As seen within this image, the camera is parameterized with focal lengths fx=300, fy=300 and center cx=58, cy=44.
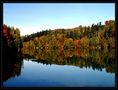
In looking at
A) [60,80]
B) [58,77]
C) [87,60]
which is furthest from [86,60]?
[60,80]

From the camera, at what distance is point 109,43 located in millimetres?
26328

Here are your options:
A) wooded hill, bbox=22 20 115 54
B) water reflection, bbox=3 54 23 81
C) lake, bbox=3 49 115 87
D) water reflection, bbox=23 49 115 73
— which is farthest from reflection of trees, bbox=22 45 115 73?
wooded hill, bbox=22 20 115 54

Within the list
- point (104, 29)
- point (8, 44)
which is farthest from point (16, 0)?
point (104, 29)

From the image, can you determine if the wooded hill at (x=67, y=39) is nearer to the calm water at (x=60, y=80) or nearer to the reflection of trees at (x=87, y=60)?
the reflection of trees at (x=87, y=60)

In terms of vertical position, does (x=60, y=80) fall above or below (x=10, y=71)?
below

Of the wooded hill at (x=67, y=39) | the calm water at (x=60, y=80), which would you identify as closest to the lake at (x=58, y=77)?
the calm water at (x=60, y=80)

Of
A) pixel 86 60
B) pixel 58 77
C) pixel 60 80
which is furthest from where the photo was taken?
pixel 86 60

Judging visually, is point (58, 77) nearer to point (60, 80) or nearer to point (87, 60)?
point (60, 80)

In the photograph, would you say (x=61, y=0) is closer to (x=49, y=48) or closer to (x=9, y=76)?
(x=9, y=76)

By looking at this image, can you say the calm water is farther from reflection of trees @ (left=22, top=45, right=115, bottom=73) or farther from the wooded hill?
the wooded hill

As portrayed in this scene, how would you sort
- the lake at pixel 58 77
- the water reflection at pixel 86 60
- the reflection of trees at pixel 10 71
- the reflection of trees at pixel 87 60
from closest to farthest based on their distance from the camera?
1. the lake at pixel 58 77
2. the reflection of trees at pixel 10 71
3. the water reflection at pixel 86 60
4. the reflection of trees at pixel 87 60

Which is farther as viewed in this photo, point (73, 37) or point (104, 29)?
point (73, 37)

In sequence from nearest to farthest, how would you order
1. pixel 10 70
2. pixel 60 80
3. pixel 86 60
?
pixel 10 70, pixel 60 80, pixel 86 60

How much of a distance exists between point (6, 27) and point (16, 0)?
49.9ft
